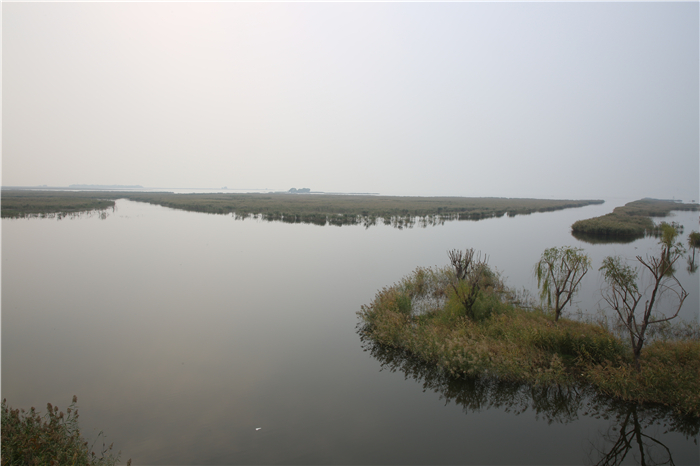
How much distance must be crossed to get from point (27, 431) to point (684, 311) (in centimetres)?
1698

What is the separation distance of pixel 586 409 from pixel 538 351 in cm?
134

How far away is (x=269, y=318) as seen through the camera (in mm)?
11820

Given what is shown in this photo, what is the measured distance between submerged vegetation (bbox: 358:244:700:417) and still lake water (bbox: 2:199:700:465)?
350 mm

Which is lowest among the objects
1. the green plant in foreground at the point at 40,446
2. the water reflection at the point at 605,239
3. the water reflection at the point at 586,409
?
the water reflection at the point at 586,409

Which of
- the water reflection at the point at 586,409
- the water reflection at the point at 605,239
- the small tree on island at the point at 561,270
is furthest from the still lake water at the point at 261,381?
the water reflection at the point at 605,239

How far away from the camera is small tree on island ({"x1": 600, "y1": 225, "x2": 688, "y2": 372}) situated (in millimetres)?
7156

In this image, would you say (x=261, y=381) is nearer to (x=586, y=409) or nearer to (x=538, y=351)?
(x=538, y=351)

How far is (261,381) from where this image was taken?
Result: 7996 millimetres

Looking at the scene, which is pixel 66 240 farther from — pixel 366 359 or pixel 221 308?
pixel 366 359

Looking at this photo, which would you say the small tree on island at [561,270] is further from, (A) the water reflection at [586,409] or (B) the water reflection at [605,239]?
(B) the water reflection at [605,239]

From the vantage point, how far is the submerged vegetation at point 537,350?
261 inches

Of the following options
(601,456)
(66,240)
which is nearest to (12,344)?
(601,456)

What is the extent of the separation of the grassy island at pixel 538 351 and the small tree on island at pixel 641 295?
1.40 ft

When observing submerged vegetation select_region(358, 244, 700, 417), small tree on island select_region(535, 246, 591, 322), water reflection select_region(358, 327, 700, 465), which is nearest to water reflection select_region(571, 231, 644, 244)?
small tree on island select_region(535, 246, 591, 322)
